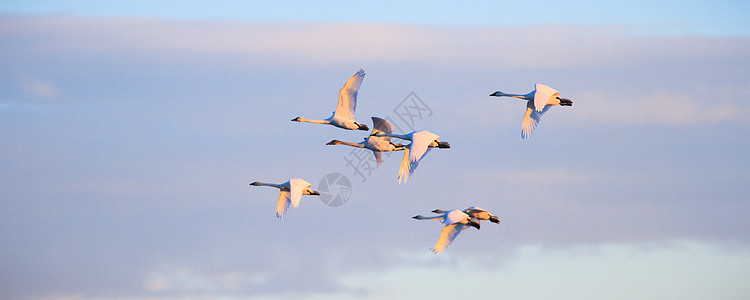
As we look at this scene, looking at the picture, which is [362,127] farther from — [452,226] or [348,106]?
[452,226]

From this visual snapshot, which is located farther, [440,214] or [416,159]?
[440,214]

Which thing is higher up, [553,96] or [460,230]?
[553,96]

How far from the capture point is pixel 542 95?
62.1m

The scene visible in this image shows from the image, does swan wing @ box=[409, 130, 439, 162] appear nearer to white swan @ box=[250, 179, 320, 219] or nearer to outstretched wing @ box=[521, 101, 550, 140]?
outstretched wing @ box=[521, 101, 550, 140]

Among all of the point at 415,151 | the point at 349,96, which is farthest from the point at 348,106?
the point at 415,151

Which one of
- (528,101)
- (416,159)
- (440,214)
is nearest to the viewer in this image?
(416,159)

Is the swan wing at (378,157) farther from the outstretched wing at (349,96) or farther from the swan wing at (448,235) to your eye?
→ the swan wing at (448,235)

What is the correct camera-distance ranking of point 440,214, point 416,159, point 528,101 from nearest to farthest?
point 416,159
point 528,101
point 440,214

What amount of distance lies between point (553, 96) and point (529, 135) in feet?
6.06

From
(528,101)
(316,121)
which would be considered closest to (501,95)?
(528,101)

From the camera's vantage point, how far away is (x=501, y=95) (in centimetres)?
6706

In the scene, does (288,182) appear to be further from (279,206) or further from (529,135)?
(529,135)

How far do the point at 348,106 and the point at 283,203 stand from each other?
4.91 meters

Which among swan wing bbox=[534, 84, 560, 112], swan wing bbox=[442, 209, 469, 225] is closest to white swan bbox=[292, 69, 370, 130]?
swan wing bbox=[442, 209, 469, 225]
